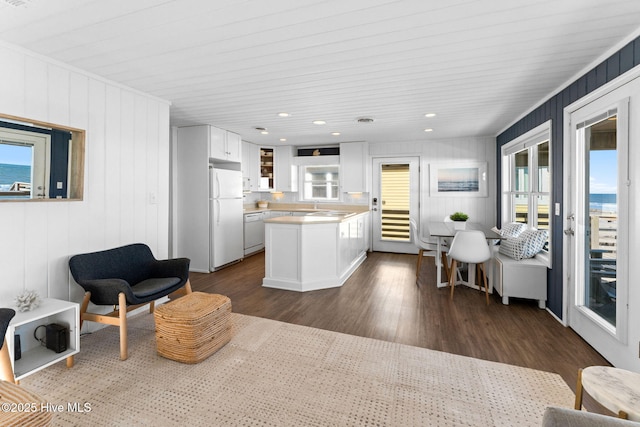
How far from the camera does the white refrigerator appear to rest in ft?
15.9

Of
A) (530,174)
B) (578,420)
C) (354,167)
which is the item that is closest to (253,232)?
(354,167)

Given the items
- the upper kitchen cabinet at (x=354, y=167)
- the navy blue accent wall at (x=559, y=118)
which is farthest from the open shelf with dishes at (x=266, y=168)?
the navy blue accent wall at (x=559, y=118)

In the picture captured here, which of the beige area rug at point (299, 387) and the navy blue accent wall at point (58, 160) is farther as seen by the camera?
the navy blue accent wall at point (58, 160)

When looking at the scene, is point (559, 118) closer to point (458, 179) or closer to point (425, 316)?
point (425, 316)

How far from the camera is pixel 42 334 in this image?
235 cm

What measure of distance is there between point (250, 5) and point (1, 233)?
2361mm

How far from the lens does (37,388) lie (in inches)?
80.4

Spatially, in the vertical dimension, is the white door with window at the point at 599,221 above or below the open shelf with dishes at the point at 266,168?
below

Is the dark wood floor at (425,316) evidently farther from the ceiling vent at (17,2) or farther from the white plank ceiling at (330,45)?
the ceiling vent at (17,2)

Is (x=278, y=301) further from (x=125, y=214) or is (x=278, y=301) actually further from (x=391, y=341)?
(x=125, y=214)

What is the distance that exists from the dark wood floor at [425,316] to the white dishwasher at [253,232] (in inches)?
49.2

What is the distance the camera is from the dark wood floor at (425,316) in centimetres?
246

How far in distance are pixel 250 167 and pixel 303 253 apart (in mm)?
3140

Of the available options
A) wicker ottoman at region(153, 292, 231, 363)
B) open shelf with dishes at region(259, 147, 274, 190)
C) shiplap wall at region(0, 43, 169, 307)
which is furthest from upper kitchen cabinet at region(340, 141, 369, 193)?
wicker ottoman at region(153, 292, 231, 363)
